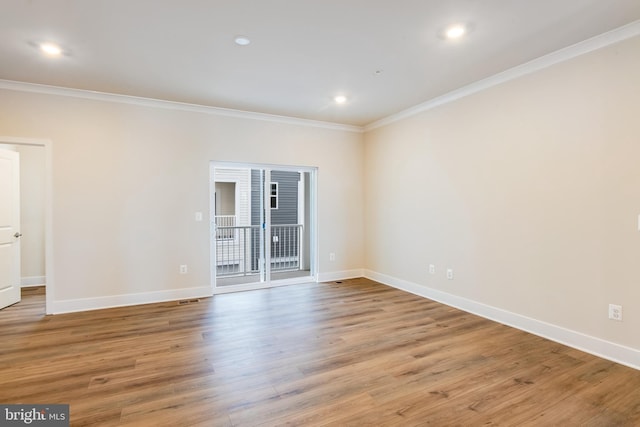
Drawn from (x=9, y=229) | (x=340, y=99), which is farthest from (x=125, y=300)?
(x=340, y=99)

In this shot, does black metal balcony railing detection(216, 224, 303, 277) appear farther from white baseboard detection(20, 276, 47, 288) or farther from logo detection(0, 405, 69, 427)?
logo detection(0, 405, 69, 427)

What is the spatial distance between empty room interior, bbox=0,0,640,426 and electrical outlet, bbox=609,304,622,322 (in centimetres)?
6

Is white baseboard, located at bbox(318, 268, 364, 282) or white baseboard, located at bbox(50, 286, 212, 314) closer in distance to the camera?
white baseboard, located at bbox(50, 286, 212, 314)


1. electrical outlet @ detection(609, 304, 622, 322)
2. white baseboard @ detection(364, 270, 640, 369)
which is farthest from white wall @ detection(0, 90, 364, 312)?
electrical outlet @ detection(609, 304, 622, 322)

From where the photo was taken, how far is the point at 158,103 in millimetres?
4305

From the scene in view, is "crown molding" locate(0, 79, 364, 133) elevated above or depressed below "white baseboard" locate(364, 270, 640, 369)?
above

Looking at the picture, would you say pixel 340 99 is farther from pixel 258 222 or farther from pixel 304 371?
pixel 304 371

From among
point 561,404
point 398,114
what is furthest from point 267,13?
point 561,404

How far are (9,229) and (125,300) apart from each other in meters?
1.88

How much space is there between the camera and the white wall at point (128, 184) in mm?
3871

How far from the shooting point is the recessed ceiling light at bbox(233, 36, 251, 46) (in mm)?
2699

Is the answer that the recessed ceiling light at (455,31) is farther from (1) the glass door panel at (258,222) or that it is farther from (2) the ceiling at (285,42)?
(1) the glass door panel at (258,222)

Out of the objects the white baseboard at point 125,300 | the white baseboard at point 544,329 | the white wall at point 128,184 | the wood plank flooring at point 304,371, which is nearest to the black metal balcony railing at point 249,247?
the white wall at point 128,184

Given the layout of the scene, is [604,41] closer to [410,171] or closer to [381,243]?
[410,171]
